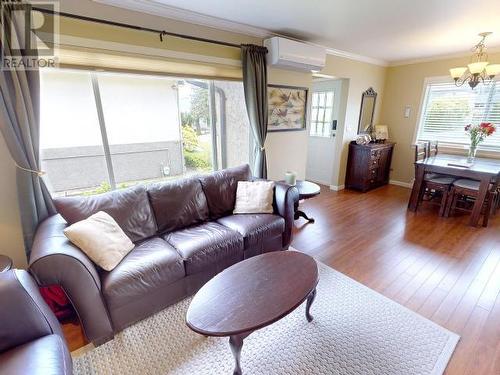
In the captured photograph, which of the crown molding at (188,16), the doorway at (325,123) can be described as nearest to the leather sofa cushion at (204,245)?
the crown molding at (188,16)

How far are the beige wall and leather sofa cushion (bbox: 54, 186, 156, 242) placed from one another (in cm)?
491

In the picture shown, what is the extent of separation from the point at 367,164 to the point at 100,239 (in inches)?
167

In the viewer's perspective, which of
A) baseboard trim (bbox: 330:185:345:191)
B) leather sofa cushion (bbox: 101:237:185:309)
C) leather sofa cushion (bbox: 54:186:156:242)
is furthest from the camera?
baseboard trim (bbox: 330:185:345:191)

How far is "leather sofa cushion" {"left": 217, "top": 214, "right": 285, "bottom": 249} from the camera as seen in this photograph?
224 centimetres

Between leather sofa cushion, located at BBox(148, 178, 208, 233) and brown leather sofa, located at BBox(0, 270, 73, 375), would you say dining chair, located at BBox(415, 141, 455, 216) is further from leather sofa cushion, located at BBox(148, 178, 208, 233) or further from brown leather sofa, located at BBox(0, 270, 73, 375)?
brown leather sofa, located at BBox(0, 270, 73, 375)

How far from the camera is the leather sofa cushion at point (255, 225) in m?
2.24

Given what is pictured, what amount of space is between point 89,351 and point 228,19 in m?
3.08

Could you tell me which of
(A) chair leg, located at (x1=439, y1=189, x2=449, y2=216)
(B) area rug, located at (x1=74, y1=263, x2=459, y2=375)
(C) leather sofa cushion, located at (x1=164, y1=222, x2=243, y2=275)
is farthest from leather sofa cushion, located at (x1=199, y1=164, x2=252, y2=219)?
(A) chair leg, located at (x1=439, y1=189, x2=449, y2=216)

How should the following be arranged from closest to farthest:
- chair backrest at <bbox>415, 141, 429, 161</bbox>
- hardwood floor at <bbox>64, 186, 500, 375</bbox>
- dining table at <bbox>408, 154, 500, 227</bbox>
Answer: hardwood floor at <bbox>64, 186, 500, 375</bbox> → dining table at <bbox>408, 154, 500, 227</bbox> → chair backrest at <bbox>415, 141, 429, 161</bbox>

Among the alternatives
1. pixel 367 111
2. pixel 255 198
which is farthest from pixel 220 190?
pixel 367 111

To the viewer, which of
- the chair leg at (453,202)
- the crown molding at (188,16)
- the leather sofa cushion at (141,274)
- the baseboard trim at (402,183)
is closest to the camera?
the leather sofa cushion at (141,274)

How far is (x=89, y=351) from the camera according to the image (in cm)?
157

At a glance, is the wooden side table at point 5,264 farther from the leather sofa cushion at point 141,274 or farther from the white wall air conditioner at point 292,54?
the white wall air conditioner at point 292,54

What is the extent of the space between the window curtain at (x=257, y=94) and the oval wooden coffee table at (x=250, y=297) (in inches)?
68.0
